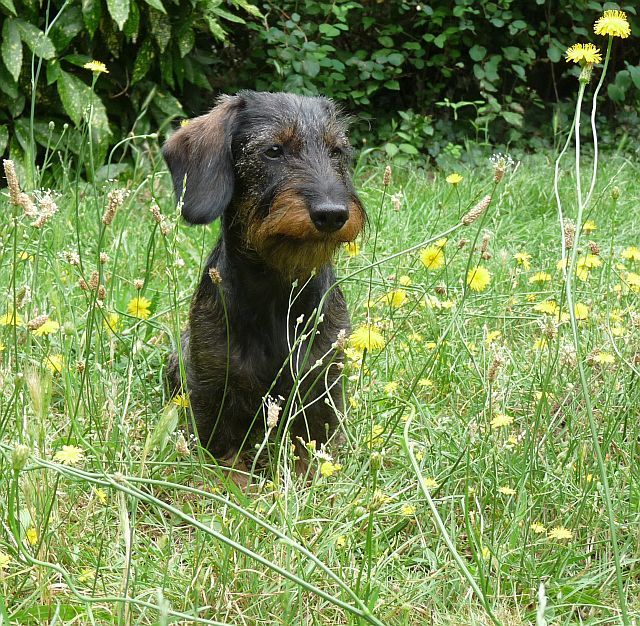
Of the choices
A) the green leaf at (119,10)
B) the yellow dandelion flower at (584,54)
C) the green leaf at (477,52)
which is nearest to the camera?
the yellow dandelion flower at (584,54)

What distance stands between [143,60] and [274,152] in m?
3.05

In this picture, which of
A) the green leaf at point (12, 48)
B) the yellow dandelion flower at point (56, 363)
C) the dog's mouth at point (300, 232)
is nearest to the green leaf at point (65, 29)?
the green leaf at point (12, 48)

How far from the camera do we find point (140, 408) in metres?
2.98

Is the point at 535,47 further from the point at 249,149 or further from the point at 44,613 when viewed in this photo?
the point at 44,613

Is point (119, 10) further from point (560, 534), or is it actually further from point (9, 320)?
point (560, 534)

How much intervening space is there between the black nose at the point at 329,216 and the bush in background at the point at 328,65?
9.59 feet

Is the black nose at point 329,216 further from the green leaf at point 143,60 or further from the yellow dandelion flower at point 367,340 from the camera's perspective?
the green leaf at point 143,60

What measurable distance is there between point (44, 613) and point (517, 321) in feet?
7.51

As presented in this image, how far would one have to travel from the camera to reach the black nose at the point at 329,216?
254 centimetres

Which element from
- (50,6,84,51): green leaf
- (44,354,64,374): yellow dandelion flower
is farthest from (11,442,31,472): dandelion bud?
(50,6,84,51): green leaf

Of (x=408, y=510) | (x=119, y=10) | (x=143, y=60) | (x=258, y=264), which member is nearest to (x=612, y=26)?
(x=408, y=510)

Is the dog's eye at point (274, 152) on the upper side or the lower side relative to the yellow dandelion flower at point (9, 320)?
upper

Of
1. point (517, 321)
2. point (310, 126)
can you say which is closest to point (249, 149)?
point (310, 126)

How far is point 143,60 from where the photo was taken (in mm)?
5520
